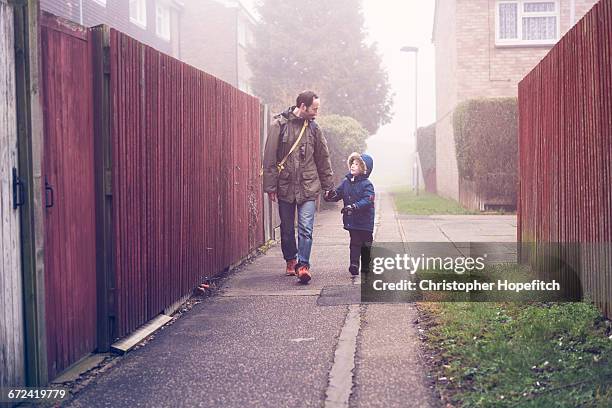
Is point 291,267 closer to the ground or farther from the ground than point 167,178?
closer to the ground

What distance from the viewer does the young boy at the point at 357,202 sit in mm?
8445

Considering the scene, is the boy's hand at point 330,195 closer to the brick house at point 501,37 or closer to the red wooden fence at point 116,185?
the red wooden fence at point 116,185

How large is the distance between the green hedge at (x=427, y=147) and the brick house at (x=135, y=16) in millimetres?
10758

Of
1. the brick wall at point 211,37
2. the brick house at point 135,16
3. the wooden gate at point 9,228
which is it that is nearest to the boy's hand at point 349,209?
the wooden gate at point 9,228

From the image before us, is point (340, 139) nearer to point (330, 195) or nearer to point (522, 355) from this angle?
point (330, 195)

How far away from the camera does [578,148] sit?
6.09m

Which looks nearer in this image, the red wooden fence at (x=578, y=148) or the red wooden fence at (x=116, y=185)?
the red wooden fence at (x=116, y=185)

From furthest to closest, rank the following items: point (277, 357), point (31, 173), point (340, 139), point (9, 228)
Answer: point (340, 139)
point (277, 357)
point (31, 173)
point (9, 228)

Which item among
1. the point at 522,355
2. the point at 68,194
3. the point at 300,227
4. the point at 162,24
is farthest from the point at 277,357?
the point at 162,24

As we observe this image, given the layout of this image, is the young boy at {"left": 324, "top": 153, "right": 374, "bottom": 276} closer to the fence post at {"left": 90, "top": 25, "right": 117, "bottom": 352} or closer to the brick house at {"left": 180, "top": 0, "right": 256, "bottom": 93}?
the fence post at {"left": 90, "top": 25, "right": 117, "bottom": 352}

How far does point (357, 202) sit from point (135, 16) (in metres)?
21.9

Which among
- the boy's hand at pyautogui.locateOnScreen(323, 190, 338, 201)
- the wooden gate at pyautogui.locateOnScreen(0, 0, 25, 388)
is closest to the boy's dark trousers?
the boy's hand at pyautogui.locateOnScreen(323, 190, 338, 201)

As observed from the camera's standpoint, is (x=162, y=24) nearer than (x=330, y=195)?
No

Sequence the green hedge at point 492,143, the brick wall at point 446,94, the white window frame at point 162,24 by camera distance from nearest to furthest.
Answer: the green hedge at point 492,143 → the brick wall at point 446,94 → the white window frame at point 162,24
